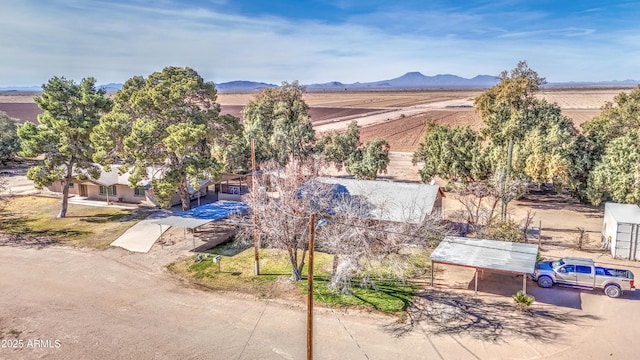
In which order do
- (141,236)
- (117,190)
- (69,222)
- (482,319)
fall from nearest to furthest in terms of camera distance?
(482,319), (141,236), (69,222), (117,190)

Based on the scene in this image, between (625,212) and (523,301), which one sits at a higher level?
(625,212)

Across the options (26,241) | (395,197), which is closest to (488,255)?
(395,197)

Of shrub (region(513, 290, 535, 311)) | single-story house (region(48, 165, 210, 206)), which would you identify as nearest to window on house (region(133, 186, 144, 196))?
single-story house (region(48, 165, 210, 206))

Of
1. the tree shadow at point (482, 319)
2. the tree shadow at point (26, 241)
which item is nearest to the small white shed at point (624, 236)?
the tree shadow at point (482, 319)

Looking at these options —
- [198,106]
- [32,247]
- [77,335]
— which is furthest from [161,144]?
[77,335]

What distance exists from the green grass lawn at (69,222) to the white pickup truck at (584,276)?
25943 mm

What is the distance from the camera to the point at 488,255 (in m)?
21.0

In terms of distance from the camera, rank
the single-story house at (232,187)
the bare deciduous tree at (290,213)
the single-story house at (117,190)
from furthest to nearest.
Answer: the single-story house at (232,187) < the single-story house at (117,190) < the bare deciduous tree at (290,213)

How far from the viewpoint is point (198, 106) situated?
106 feet

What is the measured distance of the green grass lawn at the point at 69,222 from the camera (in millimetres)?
29578

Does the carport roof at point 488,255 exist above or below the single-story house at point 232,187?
below

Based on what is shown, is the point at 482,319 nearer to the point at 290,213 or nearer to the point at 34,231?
the point at 290,213

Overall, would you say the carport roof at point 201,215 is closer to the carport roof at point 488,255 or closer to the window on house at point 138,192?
the window on house at point 138,192

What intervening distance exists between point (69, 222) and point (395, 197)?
24.8m
